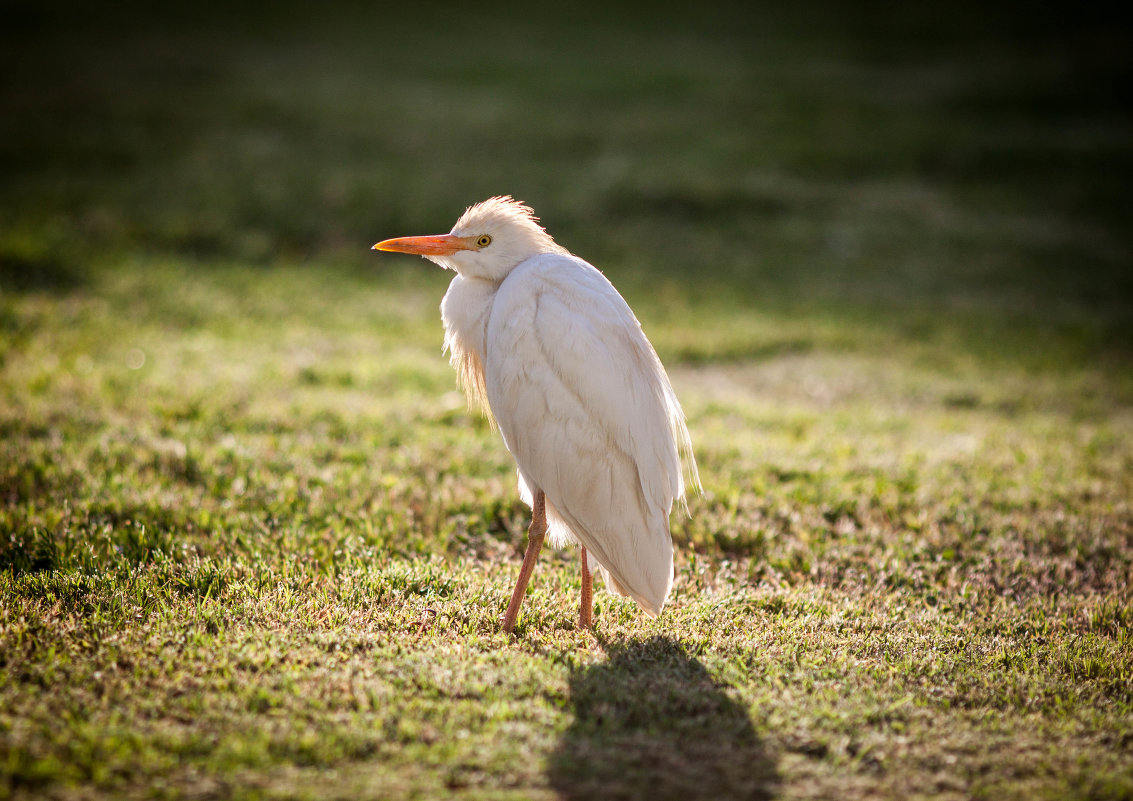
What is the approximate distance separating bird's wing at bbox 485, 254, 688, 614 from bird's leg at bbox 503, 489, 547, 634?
121 mm

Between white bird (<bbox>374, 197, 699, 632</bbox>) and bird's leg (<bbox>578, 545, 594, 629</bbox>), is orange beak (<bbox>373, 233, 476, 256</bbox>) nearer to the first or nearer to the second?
white bird (<bbox>374, 197, 699, 632</bbox>)

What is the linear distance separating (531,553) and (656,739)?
102 cm

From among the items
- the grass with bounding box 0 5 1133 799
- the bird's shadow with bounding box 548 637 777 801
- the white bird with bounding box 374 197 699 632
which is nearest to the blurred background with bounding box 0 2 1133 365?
the grass with bounding box 0 5 1133 799

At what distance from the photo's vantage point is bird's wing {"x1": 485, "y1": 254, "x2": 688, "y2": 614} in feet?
11.5

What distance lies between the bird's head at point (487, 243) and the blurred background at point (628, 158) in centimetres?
442

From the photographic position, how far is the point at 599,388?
349 centimetres

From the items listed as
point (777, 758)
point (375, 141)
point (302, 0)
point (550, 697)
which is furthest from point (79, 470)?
point (302, 0)

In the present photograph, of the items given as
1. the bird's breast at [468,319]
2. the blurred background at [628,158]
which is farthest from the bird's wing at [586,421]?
the blurred background at [628,158]

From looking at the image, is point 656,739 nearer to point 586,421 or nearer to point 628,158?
point 586,421

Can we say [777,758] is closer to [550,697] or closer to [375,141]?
[550,697]

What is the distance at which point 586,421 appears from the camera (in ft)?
11.6

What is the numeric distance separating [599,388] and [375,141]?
36.5 ft

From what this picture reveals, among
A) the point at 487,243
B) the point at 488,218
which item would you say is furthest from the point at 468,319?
the point at 488,218

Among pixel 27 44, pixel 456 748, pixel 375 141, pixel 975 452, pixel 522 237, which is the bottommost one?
pixel 456 748
